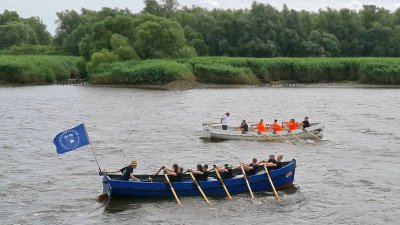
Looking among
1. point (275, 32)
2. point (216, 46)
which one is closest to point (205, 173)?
point (275, 32)

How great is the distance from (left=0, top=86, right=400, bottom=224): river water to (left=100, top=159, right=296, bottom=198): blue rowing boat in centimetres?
44

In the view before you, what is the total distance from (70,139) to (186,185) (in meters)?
5.49

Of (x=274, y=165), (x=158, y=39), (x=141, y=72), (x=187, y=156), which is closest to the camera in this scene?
(x=274, y=165)

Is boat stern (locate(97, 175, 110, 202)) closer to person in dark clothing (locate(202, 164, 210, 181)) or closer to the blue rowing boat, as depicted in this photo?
the blue rowing boat

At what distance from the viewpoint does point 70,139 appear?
27.5 m

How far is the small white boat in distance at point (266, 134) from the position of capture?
4319 cm

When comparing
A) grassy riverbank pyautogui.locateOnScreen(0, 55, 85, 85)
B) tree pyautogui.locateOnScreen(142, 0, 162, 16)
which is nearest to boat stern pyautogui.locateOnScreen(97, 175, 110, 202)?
grassy riverbank pyautogui.locateOnScreen(0, 55, 85, 85)

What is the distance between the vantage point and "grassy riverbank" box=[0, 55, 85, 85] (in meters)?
92.5

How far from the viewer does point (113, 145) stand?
138 feet

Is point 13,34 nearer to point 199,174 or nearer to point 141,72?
point 141,72

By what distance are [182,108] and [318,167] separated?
29300mm

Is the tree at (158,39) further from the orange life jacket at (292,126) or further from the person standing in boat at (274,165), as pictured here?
the person standing in boat at (274,165)

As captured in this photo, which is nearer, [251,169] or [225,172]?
[225,172]

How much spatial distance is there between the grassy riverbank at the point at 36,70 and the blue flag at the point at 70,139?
67.7 meters
